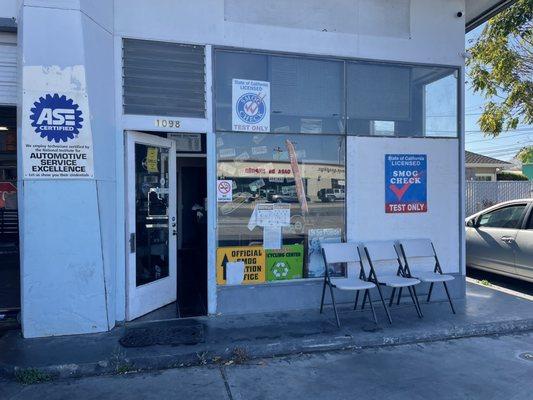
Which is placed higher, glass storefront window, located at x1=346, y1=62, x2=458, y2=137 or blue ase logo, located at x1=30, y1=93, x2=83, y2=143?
glass storefront window, located at x1=346, y1=62, x2=458, y2=137

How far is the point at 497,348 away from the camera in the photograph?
16.7 feet

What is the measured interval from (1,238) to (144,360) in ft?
8.53

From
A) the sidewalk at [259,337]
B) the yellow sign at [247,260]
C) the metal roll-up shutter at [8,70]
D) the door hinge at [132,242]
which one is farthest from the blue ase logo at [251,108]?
the metal roll-up shutter at [8,70]

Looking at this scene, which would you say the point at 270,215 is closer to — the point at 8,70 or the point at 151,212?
the point at 151,212

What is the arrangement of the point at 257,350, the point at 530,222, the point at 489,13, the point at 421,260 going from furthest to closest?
1. the point at 530,222
2. the point at 489,13
3. the point at 421,260
4. the point at 257,350

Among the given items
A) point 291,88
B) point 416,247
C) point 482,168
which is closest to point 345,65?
point 291,88

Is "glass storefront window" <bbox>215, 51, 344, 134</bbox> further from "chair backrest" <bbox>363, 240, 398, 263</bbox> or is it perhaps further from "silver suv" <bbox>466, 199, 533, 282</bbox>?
"silver suv" <bbox>466, 199, 533, 282</bbox>

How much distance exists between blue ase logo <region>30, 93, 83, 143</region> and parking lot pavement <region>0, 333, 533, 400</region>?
2.52m

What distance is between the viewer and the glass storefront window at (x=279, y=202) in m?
5.93

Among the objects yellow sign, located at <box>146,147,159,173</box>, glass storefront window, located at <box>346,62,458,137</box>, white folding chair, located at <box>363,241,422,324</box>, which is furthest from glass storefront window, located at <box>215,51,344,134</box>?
white folding chair, located at <box>363,241,422,324</box>

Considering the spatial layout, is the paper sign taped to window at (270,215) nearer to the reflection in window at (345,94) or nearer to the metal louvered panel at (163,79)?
the reflection in window at (345,94)

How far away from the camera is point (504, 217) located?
26.3 feet

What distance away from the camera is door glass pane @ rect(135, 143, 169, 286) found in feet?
19.1

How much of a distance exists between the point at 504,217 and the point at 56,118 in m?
7.24
